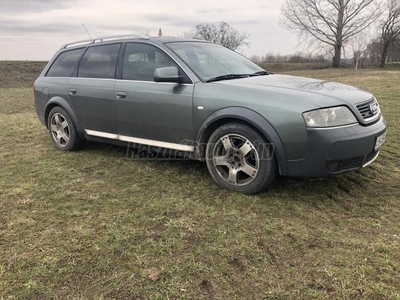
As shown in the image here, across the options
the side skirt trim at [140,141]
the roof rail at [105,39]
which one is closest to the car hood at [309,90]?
the side skirt trim at [140,141]

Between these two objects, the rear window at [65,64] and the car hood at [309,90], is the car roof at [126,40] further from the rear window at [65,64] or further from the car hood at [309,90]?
the car hood at [309,90]

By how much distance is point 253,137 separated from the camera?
133 inches

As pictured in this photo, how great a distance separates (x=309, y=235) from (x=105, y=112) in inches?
116

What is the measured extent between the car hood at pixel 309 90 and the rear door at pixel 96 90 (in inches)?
61.8

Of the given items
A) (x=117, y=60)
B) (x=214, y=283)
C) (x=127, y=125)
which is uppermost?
(x=117, y=60)

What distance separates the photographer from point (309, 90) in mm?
3426

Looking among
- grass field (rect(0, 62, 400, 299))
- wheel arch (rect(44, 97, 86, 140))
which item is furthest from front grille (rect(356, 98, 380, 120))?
wheel arch (rect(44, 97, 86, 140))

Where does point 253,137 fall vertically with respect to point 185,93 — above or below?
below

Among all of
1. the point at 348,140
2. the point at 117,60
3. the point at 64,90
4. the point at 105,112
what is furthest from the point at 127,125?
the point at 348,140

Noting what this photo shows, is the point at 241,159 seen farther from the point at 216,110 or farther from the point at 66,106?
the point at 66,106

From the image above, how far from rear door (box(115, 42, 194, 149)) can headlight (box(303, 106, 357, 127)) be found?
→ 1.25 metres

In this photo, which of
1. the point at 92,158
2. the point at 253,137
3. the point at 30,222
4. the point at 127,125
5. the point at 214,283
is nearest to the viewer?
the point at 214,283

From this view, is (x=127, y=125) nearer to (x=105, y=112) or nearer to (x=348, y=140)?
(x=105, y=112)

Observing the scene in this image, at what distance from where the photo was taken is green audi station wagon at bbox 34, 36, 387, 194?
3193mm
